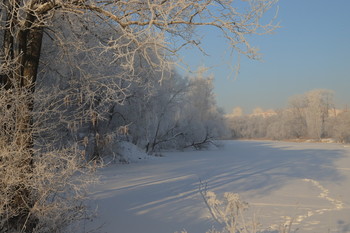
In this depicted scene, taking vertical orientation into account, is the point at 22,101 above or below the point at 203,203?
above

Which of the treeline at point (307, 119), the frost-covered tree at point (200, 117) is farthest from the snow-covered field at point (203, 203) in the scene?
the treeline at point (307, 119)

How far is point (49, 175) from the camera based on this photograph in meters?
4.49

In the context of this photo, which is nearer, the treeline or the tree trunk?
the tree trunk

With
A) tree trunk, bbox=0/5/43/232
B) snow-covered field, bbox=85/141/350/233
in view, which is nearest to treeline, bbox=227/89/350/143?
snow-covered field, bbox=85/141/350/233

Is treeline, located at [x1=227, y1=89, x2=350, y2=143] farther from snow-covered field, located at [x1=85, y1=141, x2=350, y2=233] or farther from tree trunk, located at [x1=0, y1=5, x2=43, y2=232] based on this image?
tree trunk, located at [x1=0, y1=5, x2=43, y2=232]

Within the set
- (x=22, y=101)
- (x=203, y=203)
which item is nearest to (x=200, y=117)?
(x=203, y=203)

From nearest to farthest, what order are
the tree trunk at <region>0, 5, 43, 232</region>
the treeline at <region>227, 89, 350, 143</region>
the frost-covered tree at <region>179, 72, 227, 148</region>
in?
the tree trunk at <region>0, 5, 43, 232</region> < the frost-covered tree at <region>179, 72, 227, 148</region> < the treeline at <region>227, 89, 350, 143</region>

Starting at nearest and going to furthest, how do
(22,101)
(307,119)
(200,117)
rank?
(22,101), (200,117), (307,119)

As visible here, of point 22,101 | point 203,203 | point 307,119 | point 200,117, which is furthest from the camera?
point 307,119

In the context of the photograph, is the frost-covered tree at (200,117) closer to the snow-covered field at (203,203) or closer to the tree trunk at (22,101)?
the snow-covered field at (203,203)

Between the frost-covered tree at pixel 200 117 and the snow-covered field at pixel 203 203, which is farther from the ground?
the frost-covered tree at pixel 200 117

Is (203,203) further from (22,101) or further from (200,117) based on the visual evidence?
(200,117)

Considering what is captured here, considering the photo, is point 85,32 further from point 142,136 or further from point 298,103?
point 298,103

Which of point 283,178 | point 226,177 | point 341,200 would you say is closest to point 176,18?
point 341,200
